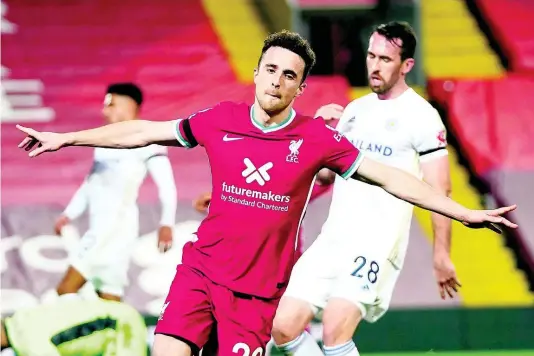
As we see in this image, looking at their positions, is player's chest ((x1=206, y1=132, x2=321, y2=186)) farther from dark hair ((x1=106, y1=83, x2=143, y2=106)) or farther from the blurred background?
dark hair ((x1=106, y1=83, x2=143, y2=106))

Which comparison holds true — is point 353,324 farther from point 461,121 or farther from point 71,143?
point 461,121

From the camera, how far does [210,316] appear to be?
377 centimetres

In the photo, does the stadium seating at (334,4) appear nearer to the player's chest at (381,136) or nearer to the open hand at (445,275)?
the player's chest at (381,136)

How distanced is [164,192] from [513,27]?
3610mm

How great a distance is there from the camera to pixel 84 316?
432cm

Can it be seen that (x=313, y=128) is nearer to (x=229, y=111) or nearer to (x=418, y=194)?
(x=229, y=111)

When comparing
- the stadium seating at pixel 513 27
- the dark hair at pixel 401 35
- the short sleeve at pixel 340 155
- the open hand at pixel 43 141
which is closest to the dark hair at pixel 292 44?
the short sleeve at pixel 340 155

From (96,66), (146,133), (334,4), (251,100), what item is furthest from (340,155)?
(334,4)

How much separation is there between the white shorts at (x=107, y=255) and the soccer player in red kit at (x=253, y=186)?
2.43 meters

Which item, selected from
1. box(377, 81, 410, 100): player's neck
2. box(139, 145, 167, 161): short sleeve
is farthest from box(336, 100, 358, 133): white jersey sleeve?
box(139, 145, 167, 161): short sleeve

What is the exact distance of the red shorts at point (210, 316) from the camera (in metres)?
3.70

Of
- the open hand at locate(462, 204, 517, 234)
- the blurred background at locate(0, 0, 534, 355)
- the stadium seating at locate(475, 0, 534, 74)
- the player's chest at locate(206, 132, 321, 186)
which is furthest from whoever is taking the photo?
the stadium seating at locate(475, 0, 534, 74)

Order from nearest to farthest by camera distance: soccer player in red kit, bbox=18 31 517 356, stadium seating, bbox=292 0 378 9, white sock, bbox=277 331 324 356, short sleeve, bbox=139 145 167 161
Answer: soccer player in red kit, bbox=18 31 517 356, white sock, bbox=277 331 324 356, short sleeve, bbox=139 145 167 161, stadium seating, bbox=292 0 378 9

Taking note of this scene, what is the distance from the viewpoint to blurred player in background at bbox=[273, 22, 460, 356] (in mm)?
4594
